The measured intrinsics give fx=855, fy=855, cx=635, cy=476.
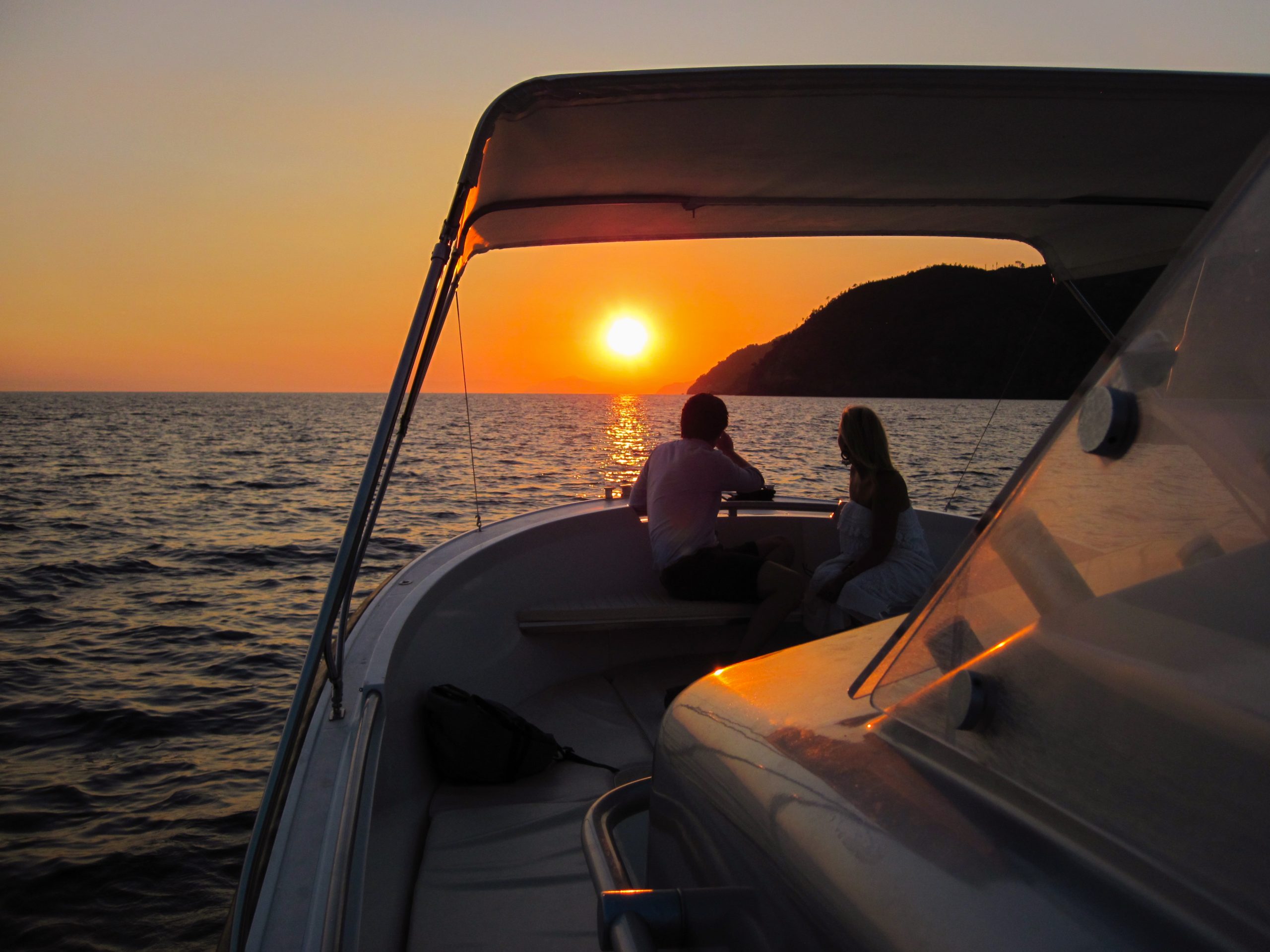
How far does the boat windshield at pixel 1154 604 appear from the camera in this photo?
1.93 ft

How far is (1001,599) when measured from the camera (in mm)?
875

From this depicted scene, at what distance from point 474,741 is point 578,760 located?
0.42 meters

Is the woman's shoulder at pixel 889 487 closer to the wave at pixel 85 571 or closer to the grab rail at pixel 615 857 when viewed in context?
the grab rail at pixel 615 857

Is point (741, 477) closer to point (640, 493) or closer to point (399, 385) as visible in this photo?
point (640, 493)

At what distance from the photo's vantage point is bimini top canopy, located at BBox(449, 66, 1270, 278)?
5.63ft

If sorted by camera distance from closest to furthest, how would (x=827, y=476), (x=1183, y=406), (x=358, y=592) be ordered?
(x=1183, y=406), (x=358, y=592), (x=827, y=476)

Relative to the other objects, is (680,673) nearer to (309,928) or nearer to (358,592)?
(309,928)

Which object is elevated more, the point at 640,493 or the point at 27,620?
the point at 640,493

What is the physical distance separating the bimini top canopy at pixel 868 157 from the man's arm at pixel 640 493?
48.2 inches

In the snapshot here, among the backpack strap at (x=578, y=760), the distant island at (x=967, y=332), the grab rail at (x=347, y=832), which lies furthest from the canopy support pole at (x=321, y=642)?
the distant island at (x=967, y=332)

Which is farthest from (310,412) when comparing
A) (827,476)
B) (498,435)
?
(827,476)

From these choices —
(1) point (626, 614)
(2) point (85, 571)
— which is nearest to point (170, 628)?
(2) point (85, 571)

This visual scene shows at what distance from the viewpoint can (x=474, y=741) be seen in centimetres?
247

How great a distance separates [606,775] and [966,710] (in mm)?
2036
